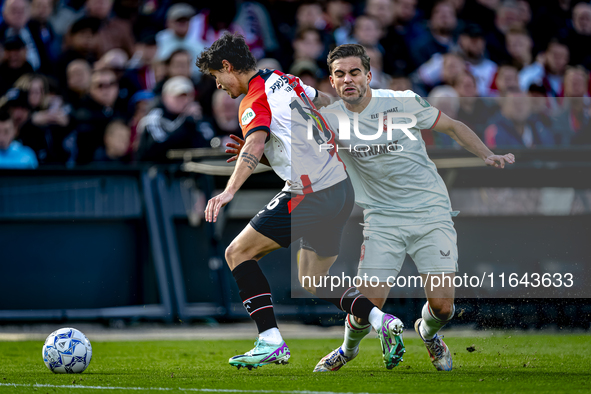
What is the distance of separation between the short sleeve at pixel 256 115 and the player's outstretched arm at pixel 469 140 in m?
1.42

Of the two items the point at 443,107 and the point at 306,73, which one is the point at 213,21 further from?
the point at 443,107

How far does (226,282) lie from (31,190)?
231 centimetres

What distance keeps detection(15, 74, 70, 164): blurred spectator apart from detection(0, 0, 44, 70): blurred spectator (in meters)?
0.79

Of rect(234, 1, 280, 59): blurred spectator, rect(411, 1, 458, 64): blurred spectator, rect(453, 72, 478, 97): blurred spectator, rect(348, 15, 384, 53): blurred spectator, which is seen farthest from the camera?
rect(411, 1, 458, 64): blurred spectator

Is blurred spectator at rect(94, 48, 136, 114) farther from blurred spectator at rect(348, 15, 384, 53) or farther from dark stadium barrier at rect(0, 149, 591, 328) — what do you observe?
blurred spectator at rect(348, 15, 384, 53)

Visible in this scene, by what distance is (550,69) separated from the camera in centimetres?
1114

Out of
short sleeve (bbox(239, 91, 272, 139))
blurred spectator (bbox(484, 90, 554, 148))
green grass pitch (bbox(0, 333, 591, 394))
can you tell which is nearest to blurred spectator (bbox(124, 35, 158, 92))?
green grass pitch (bbox(0, 333, 591, 394))

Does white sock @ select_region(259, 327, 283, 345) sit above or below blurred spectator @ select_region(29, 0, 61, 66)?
below

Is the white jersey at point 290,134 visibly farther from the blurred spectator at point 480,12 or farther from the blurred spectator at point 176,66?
the blurred spectator at point 480,12

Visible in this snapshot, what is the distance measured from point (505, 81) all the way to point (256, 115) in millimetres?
5883

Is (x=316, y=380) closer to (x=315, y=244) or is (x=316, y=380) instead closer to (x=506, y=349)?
(x=315, y=244)

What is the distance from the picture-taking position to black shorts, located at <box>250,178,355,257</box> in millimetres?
5191

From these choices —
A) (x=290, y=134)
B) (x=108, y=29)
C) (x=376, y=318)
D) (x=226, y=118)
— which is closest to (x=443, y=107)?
(x=226, y=118)

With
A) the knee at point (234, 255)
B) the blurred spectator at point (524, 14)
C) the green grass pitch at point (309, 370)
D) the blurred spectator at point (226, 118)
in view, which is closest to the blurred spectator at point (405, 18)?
the blurred spectator at point (524, 14)
